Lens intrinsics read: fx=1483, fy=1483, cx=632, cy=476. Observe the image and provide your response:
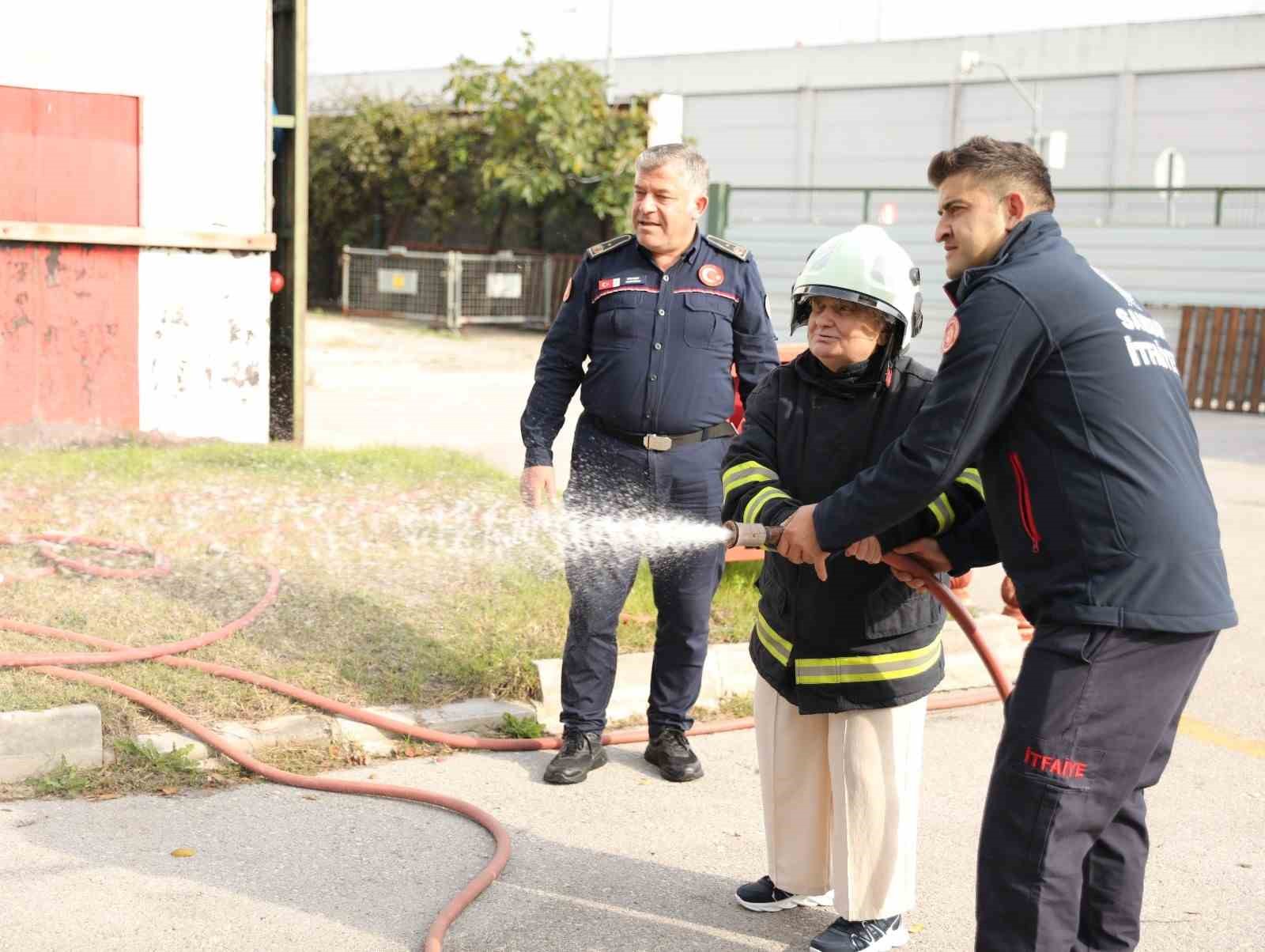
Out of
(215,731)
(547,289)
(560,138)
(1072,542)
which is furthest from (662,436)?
(547,289)

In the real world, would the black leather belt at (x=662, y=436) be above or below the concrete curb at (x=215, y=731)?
above

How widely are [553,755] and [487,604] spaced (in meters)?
1.34

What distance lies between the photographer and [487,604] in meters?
6.41

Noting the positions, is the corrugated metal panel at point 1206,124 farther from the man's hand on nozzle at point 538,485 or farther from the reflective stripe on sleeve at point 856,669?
the reflective stripe on sleeve at point 856,669

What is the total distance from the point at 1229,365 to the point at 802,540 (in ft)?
57.7

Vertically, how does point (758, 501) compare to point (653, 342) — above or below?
below

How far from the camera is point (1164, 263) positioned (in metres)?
20.9

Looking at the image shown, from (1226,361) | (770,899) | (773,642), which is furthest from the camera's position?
(1226,361)

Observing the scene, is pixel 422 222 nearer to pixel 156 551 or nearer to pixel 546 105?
pixel 546 105

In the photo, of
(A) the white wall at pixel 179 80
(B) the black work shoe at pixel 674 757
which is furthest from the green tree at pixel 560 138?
(B) the black work shoe at pixel 674 757

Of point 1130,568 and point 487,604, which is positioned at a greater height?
point 1130,568

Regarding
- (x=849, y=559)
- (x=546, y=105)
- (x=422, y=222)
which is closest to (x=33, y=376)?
(x=849, y=559)

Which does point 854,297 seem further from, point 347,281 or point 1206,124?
point 1206,124

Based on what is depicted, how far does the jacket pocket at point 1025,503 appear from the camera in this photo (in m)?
2.97
